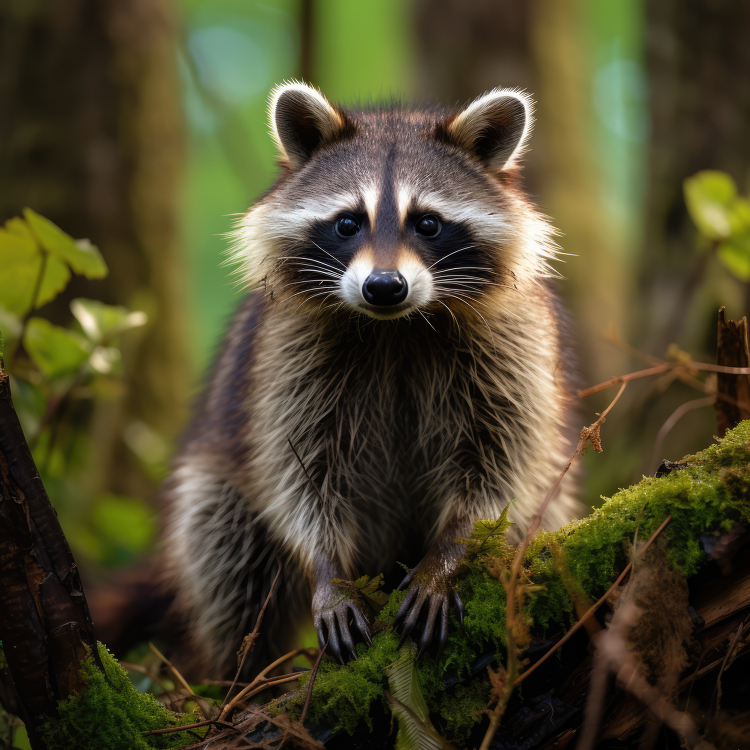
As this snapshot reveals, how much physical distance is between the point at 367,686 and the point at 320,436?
1276 millimetres

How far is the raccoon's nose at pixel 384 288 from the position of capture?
2.54 m

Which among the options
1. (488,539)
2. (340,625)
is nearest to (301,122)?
(488,539)

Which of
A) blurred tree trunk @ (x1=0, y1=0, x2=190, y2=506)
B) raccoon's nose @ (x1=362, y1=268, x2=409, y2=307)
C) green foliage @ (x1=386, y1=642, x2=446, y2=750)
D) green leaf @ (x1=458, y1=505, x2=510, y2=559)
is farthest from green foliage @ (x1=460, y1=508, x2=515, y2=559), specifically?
blurred tree trunk @ (x1=0, y1=0, x2=190, y2=506)

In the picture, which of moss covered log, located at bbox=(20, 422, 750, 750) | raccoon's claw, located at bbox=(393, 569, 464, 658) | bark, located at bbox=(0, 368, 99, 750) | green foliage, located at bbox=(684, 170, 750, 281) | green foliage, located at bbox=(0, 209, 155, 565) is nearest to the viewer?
bark, located at bbox=(0, 368, 99, 750)

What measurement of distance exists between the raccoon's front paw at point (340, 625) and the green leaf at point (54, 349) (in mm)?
1961

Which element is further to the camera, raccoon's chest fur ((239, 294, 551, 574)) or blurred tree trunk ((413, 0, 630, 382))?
blurred tree trunk ((413, 0, 630, 382))

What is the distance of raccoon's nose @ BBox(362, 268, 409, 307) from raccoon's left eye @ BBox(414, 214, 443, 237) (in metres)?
0.43

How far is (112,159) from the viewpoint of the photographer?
545 cm

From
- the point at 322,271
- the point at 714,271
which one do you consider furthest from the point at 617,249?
the point at 322,271

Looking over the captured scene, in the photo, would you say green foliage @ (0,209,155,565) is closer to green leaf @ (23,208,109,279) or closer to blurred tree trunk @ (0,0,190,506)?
green leaf @ (23,208,109,279)

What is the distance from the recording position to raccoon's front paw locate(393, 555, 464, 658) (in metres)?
2.18

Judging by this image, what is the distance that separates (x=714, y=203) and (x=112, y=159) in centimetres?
425

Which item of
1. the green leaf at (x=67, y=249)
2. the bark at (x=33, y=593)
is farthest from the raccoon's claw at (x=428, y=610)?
the green leaf at (x=67, y=249)

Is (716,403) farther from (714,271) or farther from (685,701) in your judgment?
(714,271)
